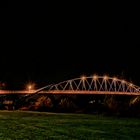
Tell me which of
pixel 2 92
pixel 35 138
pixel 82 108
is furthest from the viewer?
pixel 82 108

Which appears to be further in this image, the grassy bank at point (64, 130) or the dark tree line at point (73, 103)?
the dark tree line at point (73, 103)

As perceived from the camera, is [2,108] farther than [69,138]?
Yes

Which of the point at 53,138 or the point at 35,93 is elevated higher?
the point at 35,93

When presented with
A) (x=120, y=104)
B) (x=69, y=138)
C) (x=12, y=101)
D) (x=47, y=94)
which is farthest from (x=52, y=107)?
(x=69, y=138)

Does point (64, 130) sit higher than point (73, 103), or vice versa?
point (73, 103)

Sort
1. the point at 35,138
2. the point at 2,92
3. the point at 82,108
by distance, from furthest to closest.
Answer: the point at 82,108 < the point at 2,92 < the point at 35,138

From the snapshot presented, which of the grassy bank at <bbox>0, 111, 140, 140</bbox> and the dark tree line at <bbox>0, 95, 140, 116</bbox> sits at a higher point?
the dark tree line at <bbox>0, 95, 140, 116</bbox>

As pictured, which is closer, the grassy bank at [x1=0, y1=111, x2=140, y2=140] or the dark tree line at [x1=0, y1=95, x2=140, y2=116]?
the grassy bank at [x1=0, y1=111, x2=140, y2=140]

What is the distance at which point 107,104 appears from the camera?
91.5 m

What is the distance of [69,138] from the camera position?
27469 millimetres

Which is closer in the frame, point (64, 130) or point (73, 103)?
point (64, 130)

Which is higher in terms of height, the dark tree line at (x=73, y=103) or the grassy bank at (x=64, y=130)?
the dark tree line at (x=73, y=103)

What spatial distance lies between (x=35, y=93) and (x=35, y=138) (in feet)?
199

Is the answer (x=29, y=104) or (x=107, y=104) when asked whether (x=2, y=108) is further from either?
(x=107, y=104)
